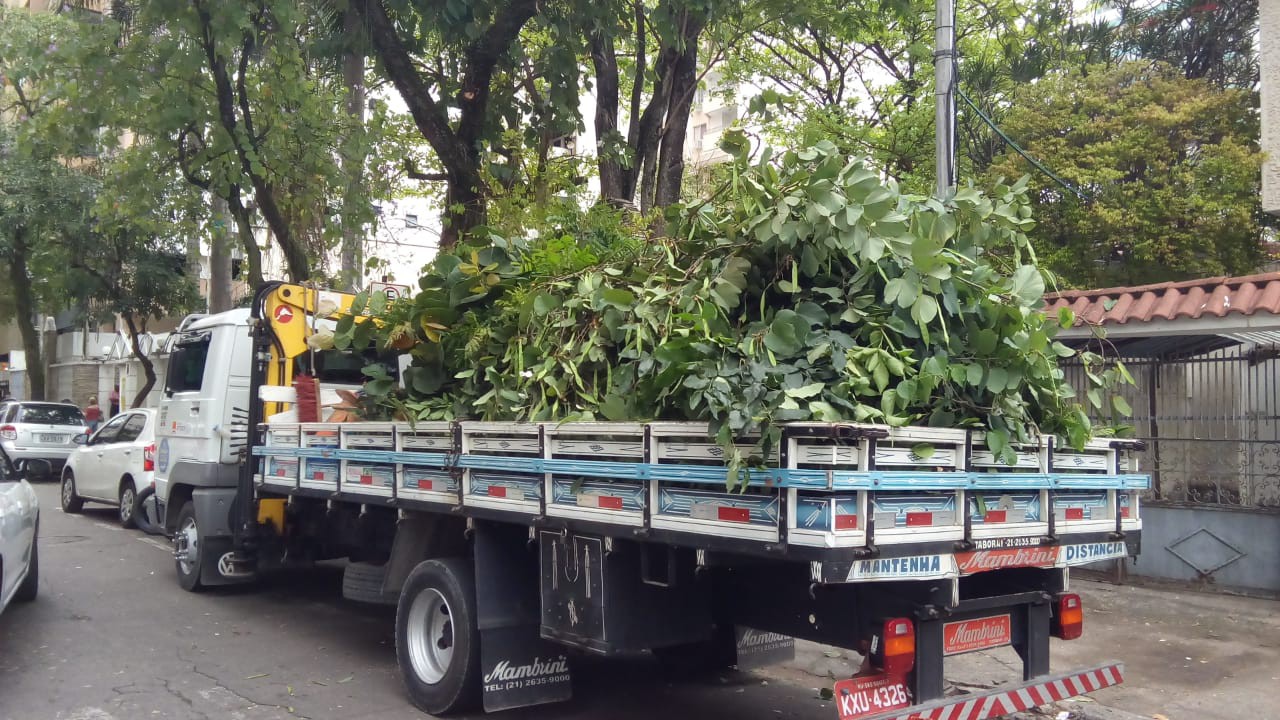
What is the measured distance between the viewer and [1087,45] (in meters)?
15.9

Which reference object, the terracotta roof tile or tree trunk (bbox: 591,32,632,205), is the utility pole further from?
tree trunk (bbox: 591,32,632,205)

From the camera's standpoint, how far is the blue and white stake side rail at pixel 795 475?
3625 mm

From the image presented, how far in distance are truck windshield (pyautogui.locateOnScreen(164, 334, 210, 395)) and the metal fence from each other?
784cm

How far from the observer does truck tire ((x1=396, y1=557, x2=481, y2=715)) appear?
5406mm

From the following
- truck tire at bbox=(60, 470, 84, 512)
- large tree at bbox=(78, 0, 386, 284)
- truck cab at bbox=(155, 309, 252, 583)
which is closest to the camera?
truck cab at bbox=(155, 309, 252, 583)

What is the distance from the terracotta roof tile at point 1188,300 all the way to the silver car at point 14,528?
773cm

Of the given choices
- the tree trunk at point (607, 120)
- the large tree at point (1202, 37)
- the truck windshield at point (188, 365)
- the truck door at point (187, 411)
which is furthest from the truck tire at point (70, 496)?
the large tree at point (1202, 37)

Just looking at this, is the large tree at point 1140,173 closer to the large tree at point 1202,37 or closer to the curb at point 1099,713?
the large tree at point 1202,37

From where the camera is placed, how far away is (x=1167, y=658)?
7102mm

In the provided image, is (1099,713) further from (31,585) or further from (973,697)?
(31,585)

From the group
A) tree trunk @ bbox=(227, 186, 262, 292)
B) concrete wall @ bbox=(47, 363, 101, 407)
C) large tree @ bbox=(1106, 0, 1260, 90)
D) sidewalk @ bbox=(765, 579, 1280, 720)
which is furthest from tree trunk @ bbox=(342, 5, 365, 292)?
concrete wall @ bbox=(47, 363, 101, 407)

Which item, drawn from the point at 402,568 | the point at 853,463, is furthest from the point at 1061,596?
the point at 402,568

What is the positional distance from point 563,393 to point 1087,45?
14.3 metres

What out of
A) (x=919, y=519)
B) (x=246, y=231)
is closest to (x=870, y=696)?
(x=919, y=519)
